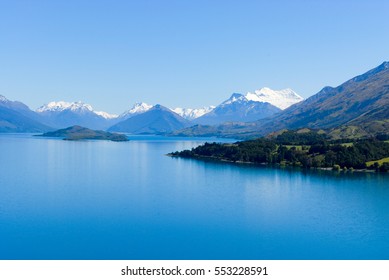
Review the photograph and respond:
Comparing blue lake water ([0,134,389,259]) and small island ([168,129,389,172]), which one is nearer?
blue lake water ([0,134,389,259])

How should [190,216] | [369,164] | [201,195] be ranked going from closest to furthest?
[190,216] < [201,195] < [369,164]

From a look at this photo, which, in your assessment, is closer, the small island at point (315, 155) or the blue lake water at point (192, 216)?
the blue lake water at point (192, 216)

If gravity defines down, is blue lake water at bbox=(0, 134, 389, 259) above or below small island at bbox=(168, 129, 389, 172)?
below

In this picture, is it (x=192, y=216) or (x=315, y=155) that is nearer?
(x=192, y=216)

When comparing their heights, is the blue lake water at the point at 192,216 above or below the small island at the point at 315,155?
below

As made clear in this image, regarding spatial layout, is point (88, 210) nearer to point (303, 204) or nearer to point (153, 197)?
point (153, 197)

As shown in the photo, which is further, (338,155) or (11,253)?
(338,155)

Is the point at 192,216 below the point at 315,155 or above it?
below

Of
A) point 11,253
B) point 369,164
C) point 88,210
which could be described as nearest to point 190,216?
point 88,210
